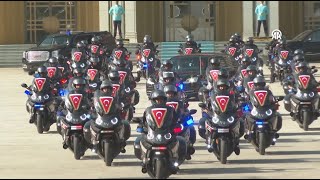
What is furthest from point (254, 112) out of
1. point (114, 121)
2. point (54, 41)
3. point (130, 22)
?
point (130, 22)

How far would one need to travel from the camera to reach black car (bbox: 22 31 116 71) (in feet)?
130

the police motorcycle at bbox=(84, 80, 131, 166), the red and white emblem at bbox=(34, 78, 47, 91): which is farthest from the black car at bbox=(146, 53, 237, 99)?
the police motorcycle at bbox=(84, 80, 131, 166)

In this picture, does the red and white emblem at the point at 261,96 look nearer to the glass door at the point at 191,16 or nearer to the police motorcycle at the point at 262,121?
the police motorcycle at the point at 262,121

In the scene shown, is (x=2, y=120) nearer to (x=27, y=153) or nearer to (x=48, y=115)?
(x=48, y=115)

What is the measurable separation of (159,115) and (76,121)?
2987 mm

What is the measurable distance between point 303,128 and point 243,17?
27787 mm

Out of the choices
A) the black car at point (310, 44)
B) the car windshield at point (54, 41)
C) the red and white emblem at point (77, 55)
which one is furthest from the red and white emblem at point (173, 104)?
the black car at point (310, 44)

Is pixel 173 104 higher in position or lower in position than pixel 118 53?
lower

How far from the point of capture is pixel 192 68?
28.8m

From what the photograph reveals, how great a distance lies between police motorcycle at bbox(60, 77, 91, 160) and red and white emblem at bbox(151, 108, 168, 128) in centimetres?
278

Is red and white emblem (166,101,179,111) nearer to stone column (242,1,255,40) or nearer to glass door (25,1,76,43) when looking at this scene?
stone column (242,1,255,40)

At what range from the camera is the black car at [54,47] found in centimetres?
3969

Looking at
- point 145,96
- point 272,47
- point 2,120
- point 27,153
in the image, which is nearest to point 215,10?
point 272,47

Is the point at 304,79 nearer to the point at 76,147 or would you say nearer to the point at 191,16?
the point at 76,147
